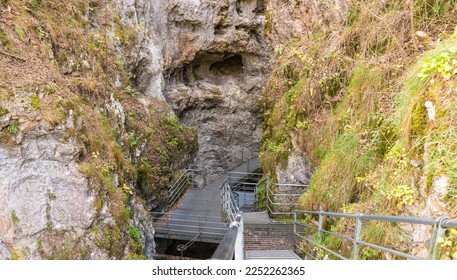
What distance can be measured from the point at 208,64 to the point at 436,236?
673 inches

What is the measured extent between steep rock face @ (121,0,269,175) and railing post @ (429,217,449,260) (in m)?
12.2

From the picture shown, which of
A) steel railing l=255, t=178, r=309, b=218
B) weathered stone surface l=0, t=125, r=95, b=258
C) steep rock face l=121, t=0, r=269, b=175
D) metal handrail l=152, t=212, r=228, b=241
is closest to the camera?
weathered stone surface l=0, t=125, r=95, b=258

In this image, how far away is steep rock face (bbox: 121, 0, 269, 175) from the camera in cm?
1413

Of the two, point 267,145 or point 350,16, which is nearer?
→ point 350,16

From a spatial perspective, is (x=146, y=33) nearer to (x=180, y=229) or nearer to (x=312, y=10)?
(x=312, y=10)

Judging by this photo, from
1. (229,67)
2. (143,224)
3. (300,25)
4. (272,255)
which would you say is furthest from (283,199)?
(229,67)

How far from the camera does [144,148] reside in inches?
421

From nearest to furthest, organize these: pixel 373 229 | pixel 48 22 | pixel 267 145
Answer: pixel 373 229 → pixel 48 22 → pixel 267 145

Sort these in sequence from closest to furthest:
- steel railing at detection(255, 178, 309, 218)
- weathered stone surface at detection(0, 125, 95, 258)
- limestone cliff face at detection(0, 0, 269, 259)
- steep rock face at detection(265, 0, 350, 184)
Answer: weathered stone surface at detection(0, 125, 95, 258) < limestone cliff face at detection(0, 0, 269, 259) < steel railing at detection(255, 178, 309, 218) < steep rock face at detection(265, 0, 350, 184)

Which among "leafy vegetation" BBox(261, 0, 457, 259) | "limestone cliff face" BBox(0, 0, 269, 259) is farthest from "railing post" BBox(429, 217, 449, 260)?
"limestone cliff face" BBox(0, 0, 269, 259)

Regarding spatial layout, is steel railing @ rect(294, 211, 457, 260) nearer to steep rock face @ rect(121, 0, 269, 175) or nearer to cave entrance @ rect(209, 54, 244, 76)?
steep rock face @ rect(121, 0, 269, 175)

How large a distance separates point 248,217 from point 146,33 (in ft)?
32.1

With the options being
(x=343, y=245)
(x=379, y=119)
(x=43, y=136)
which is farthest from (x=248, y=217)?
(x=43, y=136)

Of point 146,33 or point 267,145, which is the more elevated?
point 146,33
